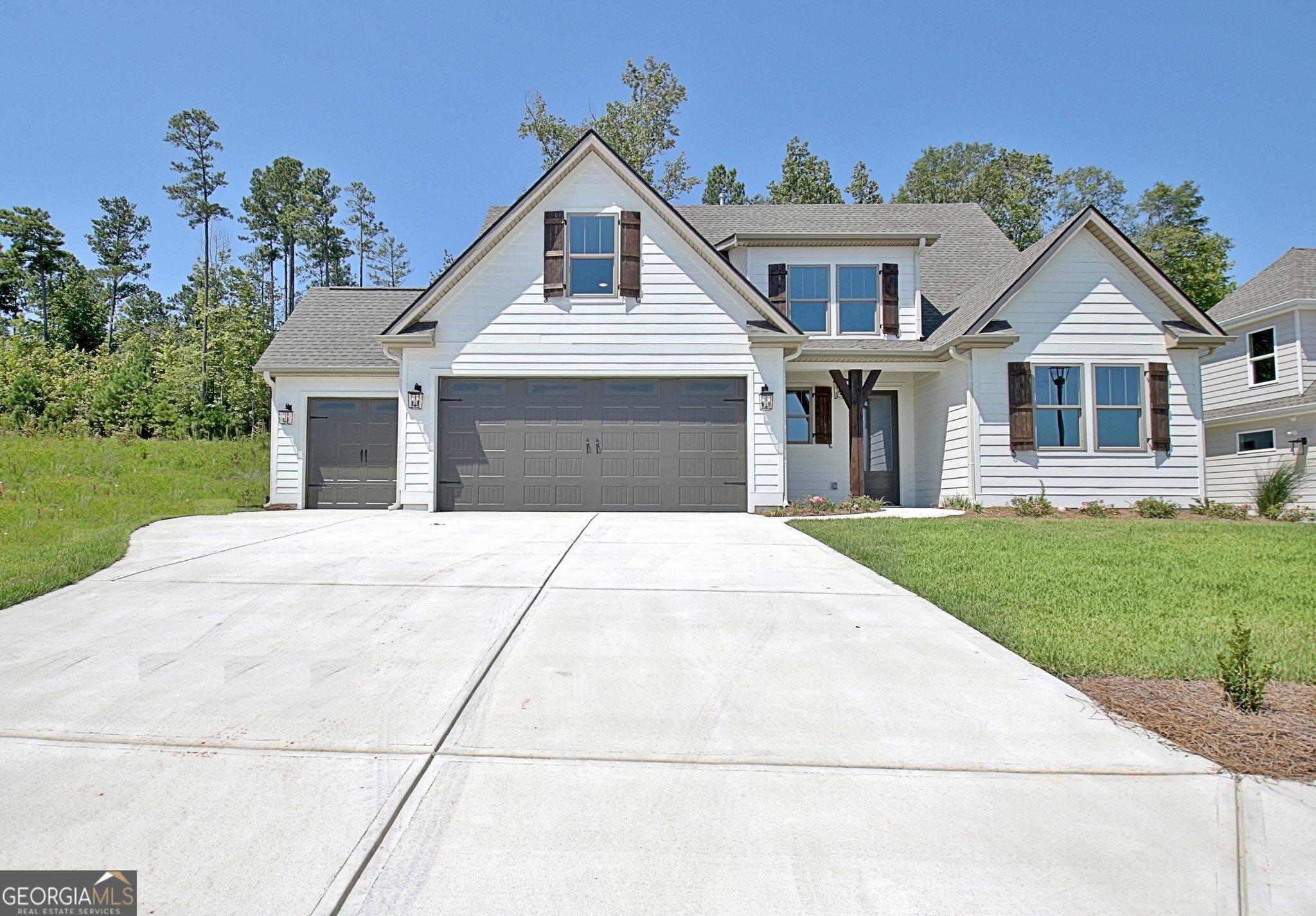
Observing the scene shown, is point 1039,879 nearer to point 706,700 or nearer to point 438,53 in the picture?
point 706,700

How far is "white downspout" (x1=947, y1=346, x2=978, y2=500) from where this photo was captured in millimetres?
12812

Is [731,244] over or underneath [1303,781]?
over

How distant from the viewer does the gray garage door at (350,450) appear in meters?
14.1

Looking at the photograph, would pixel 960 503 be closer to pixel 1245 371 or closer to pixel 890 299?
pixel 890 299

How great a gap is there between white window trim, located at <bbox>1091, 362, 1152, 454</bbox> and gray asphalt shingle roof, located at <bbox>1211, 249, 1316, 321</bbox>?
6.14 meters

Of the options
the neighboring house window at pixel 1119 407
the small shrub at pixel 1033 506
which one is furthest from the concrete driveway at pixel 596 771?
the neighboring house window at pixel 1119 407

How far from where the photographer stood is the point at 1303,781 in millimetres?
2770

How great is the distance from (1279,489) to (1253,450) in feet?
11.5

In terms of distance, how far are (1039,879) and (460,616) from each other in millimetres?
3609

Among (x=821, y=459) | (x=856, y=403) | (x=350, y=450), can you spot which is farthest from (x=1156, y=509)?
(x=350, y=450)

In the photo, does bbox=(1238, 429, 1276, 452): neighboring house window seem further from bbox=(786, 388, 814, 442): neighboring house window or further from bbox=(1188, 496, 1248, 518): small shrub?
bbox=(786, 388, 814, 442): neighboring house window

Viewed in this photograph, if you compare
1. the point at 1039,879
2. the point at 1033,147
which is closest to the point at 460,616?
Result: the point at 1039,879

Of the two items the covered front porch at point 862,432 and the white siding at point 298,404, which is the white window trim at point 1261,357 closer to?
the covered front porch at point 862,432

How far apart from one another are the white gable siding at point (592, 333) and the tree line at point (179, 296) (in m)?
13.1
